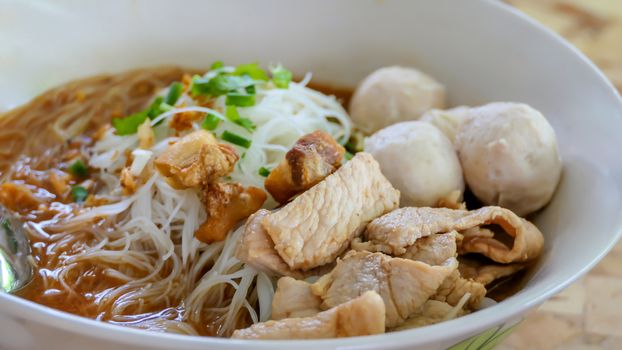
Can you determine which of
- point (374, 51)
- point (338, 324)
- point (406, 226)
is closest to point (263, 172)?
point (406, 226)

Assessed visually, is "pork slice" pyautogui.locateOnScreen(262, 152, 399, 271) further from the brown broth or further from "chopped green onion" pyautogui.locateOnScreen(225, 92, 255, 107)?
"chopped green onion" pyautogui.locateOnScreen(225, 92, 255, 107)

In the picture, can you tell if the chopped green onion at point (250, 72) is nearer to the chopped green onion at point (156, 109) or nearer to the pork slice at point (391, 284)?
the chopped green onion at point (156, 109)

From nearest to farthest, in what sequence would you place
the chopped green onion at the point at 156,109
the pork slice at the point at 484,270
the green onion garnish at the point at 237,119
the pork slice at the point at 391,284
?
the pork slice at the point at 391,284, the pork slice at the point at 484,270, the green onion garnish at the point at 237,119, the chopped green onion at the point at 156,109

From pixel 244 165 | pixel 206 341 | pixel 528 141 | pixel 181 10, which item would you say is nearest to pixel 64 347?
pixel 206 341

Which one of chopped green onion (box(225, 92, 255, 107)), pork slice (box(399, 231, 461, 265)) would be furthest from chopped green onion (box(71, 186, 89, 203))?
pork slice (box(399, 231, 461, 265))

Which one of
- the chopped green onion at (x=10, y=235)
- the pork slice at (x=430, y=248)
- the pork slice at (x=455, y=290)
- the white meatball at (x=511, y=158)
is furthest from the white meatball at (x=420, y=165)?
the chopped green onion at (x=10, y=235)
